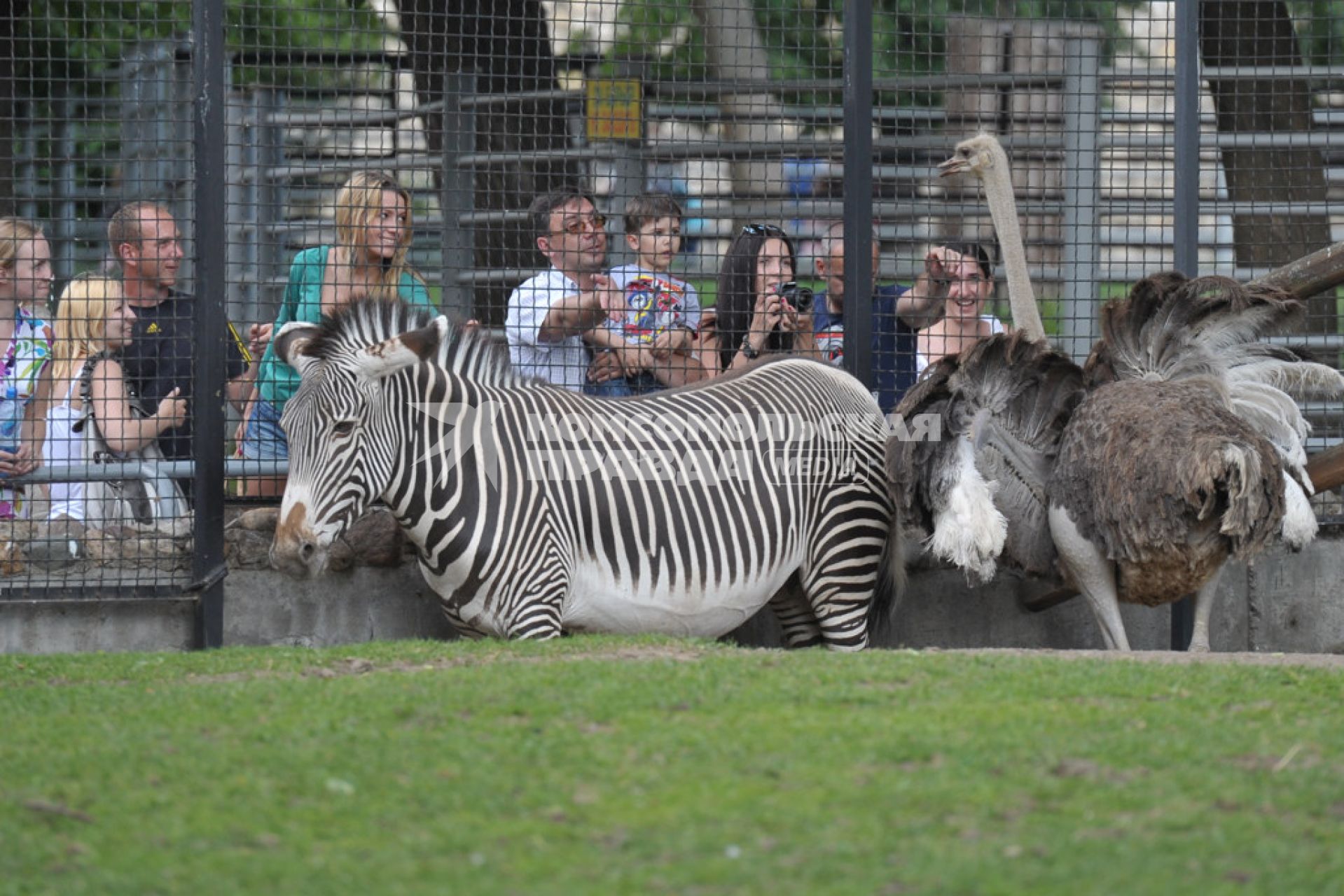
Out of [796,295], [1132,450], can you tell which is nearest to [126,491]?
[796,295]

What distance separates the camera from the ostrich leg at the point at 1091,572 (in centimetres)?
748

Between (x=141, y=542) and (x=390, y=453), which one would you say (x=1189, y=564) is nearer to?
(x=390, y=453)

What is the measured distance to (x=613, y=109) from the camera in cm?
916

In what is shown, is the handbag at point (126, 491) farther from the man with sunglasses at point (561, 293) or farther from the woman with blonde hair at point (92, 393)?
the man with sunglasses at point (561, 293)

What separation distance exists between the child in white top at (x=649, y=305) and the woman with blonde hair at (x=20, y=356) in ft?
9.37

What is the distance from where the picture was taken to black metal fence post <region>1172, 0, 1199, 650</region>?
8.76 meters

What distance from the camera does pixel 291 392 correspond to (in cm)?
838

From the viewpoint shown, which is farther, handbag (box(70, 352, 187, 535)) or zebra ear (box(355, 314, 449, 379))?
handbag (box(70, 352, 187, 535))

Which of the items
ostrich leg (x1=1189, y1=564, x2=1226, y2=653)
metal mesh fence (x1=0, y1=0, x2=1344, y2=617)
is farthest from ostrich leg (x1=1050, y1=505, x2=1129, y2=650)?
metal mesh fence (x1=0, y1=0, x2=1344, y2=617)

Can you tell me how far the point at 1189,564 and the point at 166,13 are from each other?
11.4 meters

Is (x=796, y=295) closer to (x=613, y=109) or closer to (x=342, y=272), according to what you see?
(x=613, y=109)

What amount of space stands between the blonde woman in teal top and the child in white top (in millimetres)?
1038

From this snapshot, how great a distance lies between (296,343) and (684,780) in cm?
363

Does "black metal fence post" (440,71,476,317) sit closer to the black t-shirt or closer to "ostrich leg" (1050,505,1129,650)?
the black t-shirt
